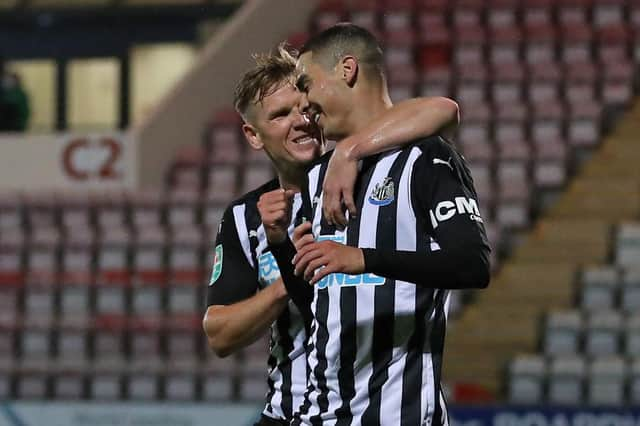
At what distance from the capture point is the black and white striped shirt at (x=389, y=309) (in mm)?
2740

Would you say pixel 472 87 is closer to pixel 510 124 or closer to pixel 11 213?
pixel 510 124

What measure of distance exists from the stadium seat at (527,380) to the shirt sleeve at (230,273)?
503cm

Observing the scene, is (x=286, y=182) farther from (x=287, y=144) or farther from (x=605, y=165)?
(x=605, y=165)

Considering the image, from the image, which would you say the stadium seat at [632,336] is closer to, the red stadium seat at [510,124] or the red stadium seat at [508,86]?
the red stadium seat at [510,124]

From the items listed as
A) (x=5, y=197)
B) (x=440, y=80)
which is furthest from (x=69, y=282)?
(x=440, y=80)

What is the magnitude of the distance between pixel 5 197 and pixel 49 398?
185 cm

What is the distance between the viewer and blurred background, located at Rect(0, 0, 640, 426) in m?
8.24

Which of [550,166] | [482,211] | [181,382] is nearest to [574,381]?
[482,211]

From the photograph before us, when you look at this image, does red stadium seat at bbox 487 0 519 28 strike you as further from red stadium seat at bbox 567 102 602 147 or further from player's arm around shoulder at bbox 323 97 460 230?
player's arm around shoulder at bbox 323 97 460 230

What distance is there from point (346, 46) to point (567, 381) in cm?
560

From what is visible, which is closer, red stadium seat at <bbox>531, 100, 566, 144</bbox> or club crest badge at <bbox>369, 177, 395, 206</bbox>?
club crest badge at <bbox>369, 177, 395, 206</bbox>

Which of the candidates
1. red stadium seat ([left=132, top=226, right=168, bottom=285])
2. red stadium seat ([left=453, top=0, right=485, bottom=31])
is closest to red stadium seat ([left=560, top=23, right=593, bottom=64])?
red stadium seat ([left=453, top=0, right=485, bottom=31])

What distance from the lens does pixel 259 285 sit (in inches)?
132

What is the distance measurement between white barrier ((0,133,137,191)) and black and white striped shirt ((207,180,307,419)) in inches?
Result: 277
